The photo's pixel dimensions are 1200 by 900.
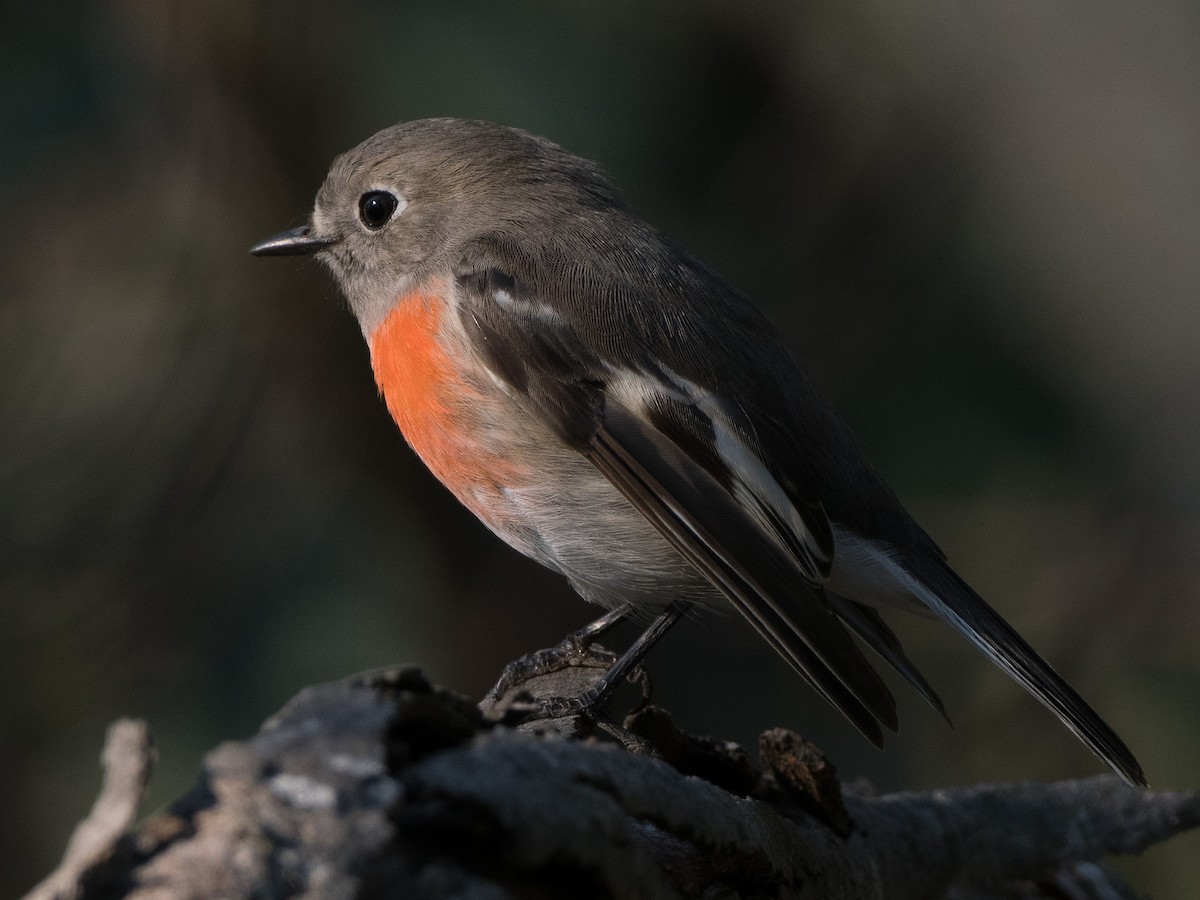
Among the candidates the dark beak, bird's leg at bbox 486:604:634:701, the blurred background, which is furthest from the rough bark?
the blurred background

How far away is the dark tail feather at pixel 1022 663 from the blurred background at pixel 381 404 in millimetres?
1597

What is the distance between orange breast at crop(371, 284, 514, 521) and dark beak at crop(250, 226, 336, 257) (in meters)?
0.70

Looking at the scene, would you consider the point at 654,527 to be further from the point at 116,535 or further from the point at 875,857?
the point at 116,535

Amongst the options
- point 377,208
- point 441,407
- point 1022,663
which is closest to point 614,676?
point 441,407

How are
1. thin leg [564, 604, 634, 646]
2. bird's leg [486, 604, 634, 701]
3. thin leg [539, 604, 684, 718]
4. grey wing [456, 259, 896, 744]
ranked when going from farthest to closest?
1. thin leg [564, 604, 634, 646]
2. bird's leg [486, 604, 634, 701]
3. thin leg [539, 604, 684, 718]
4. grey wing [456, 259, 896, 744]

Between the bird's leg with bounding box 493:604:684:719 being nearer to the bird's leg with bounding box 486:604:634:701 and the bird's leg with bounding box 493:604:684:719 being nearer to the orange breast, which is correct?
the bird's leg with bounding box 486:604:634:701

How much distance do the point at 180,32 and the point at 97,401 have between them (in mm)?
1439

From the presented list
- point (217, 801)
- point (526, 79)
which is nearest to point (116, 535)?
point (526, 79)

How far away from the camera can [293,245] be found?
3.88 meters

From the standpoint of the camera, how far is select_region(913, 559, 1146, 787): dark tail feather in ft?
9.36

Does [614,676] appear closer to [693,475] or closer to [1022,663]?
[693,475]

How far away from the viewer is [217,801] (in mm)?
1216

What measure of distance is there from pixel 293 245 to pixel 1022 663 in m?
2.35

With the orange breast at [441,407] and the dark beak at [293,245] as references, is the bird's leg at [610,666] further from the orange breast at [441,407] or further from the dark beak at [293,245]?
the dark beak at [293,245]
